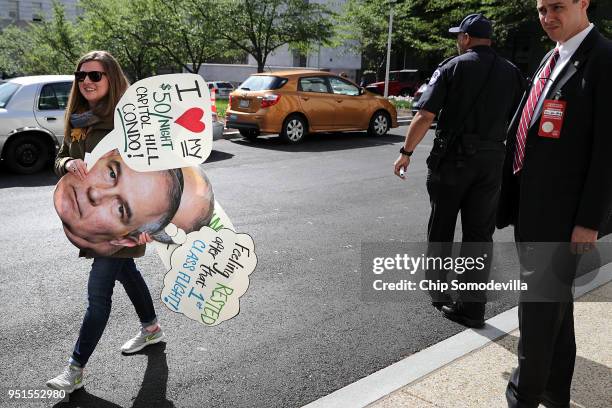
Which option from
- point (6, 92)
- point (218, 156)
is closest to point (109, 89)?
point (6, 92)

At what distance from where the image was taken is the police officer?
12.7 feet

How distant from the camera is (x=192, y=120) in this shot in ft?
9.05

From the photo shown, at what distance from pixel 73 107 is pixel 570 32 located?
2387 millimetres

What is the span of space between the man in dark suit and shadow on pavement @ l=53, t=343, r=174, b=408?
5.63ft

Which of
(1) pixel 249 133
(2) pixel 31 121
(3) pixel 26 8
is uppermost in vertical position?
(3) pixel 26 8

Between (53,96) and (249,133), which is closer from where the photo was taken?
(53,96)

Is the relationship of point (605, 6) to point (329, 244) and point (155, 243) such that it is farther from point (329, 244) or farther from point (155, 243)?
point (155, 243)

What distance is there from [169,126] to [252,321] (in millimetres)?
1742

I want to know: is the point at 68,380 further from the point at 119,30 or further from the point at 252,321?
the point at 119,30

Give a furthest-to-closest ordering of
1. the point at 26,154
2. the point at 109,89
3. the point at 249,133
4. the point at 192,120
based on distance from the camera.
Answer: the point at 249,133, the point at 26,154, the point at 109,89, the point at 192,120

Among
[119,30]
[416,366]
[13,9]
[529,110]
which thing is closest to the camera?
[529,110]

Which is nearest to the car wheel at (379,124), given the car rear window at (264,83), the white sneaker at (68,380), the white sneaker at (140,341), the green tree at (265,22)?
the car rear window at (264,83)

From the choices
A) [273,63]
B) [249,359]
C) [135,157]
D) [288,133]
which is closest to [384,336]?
[249,359]

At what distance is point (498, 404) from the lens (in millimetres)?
2965
